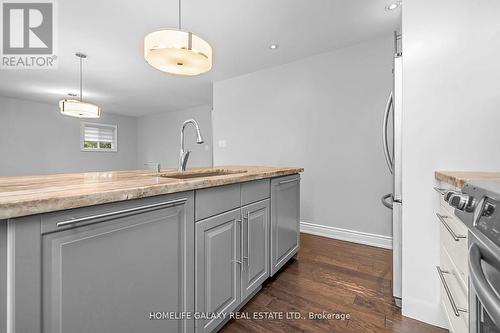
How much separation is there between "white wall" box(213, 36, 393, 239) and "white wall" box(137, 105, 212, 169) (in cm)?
261

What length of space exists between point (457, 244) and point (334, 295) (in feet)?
3.23

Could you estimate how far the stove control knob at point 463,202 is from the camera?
2.26 ft

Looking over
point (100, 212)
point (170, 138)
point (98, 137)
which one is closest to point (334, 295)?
point (100, 212)

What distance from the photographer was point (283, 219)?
1.93 meters

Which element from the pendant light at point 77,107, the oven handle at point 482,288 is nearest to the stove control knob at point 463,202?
the oven handle at point 482,288

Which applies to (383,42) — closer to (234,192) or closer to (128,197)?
(234,192)

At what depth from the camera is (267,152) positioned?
3.58 m

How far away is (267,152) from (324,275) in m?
2.04

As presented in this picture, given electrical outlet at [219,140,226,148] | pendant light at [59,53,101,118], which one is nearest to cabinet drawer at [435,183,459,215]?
electrical outlet at [219,140,226,148]

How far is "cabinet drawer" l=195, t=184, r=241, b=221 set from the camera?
43.7 inches

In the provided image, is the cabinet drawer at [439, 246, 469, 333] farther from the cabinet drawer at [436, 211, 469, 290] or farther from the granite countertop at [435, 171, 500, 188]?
the granite countertop at [435, 171, 500, 188]

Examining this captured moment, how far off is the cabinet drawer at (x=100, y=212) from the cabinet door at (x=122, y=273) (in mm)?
22

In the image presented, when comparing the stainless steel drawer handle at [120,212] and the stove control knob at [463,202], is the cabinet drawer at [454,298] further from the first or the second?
the stainless steel drawer handle at [120,212]

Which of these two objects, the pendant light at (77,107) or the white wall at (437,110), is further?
the pendant light at (77,107)
